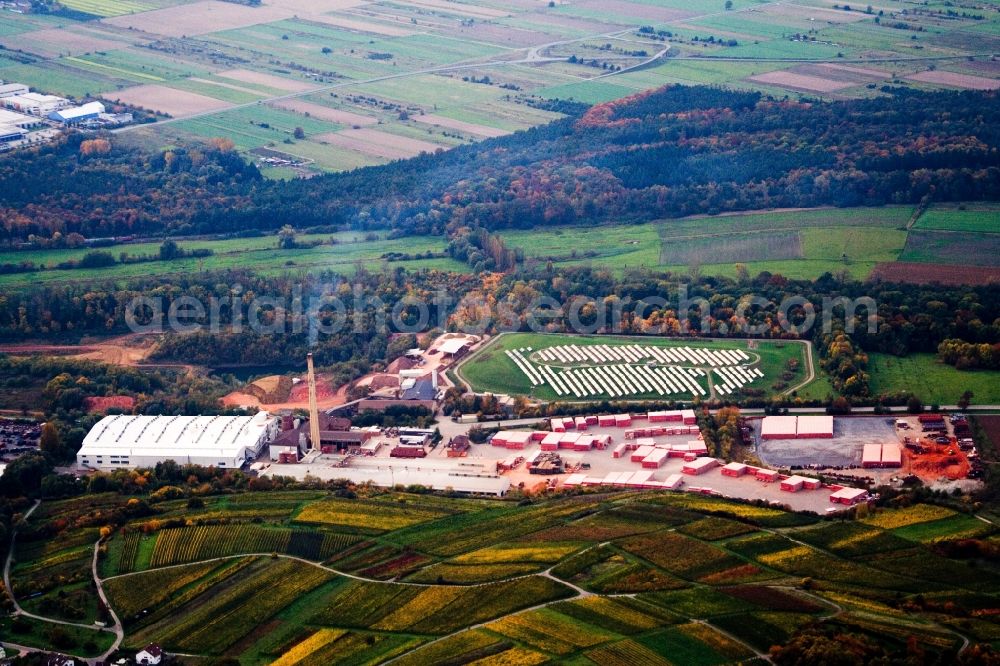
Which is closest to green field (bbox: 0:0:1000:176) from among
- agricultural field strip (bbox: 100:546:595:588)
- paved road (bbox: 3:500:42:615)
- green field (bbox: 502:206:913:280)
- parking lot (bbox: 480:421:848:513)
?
green field (bbox: 502:206:913:280)

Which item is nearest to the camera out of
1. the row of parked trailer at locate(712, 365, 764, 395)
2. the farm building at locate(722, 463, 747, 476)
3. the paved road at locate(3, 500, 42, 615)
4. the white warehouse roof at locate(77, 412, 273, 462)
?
the paved road at locate(3, 500, 42, 615)

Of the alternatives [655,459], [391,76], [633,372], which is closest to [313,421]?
[655,459]

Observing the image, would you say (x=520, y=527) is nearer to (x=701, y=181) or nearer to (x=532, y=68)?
(x=701, y=181)

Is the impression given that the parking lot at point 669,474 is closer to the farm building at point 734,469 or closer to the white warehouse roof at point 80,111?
the farm building at point 734,469

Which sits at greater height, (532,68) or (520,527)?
(532,68)

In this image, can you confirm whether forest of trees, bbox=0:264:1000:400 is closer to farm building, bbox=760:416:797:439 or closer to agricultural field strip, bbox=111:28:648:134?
farm building, bbox=760:416:797:439

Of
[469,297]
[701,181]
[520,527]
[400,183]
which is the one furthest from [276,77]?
[520,527]

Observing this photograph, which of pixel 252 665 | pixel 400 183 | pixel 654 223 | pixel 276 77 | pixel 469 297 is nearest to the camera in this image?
pixel 252 665
